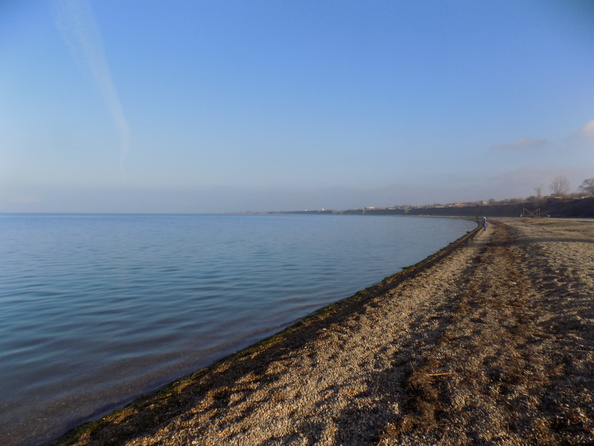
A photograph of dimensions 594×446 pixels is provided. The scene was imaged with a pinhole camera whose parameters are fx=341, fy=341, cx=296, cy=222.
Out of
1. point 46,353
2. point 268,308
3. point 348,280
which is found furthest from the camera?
point 348,280

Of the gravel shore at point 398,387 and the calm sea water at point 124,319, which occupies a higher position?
the gravel shore at point 398,387

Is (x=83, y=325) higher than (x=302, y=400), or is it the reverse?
(x=302, y=400)

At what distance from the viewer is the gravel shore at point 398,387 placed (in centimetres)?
409

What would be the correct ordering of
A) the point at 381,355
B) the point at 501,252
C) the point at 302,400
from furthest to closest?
1. the point at 501,252
2. the point at 381,355
3. the point at 302,400

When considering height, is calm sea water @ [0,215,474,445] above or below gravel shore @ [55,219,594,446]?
below

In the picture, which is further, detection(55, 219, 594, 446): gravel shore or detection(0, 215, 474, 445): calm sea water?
detection(0, 215, 474, 445): calm sea water

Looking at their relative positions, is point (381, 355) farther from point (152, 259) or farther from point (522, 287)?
point (152, 259)

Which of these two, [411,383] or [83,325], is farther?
[83,325]

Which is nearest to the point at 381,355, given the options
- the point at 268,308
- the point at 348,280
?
the point at 268,308

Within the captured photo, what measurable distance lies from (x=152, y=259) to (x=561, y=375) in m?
25.6

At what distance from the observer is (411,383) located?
527cm

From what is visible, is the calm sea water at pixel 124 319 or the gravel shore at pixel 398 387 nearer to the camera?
the gravel shore at pixel 398 387

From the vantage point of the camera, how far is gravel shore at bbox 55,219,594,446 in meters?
4.09

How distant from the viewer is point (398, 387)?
517cm
